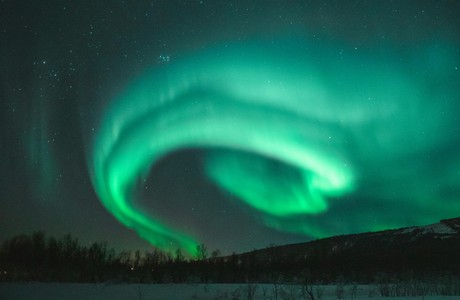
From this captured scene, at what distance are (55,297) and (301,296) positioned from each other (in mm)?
9257

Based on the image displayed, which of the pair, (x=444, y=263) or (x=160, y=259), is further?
(x=444, y=263)

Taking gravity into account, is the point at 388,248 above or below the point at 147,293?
above

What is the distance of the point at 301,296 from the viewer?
18031 millimetres

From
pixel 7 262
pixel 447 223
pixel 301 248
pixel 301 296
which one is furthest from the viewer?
pixel 447 223

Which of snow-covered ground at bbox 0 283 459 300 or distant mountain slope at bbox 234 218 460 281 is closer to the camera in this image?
snow-covered ground at bbox 0 283 459 300

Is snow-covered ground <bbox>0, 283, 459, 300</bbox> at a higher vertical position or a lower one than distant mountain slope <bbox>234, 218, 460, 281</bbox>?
lower

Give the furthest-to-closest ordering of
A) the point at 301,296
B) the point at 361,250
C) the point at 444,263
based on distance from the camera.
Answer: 1. the point at 361,250
2. the point at 444,263
3. the point at 301,296

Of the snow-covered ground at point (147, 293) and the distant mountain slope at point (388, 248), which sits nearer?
the snow-covered ground at point (147, 293)

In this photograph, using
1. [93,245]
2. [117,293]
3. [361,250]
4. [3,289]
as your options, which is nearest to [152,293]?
[117,293]

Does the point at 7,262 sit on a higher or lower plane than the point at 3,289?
higher

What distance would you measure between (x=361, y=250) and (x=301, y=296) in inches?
3693

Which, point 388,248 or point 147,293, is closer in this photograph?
point 147,293

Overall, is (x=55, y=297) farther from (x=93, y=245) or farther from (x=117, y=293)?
(x=93, y=245)

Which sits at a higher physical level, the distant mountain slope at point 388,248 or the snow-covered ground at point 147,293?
the distant mountain slope at point 388,248
